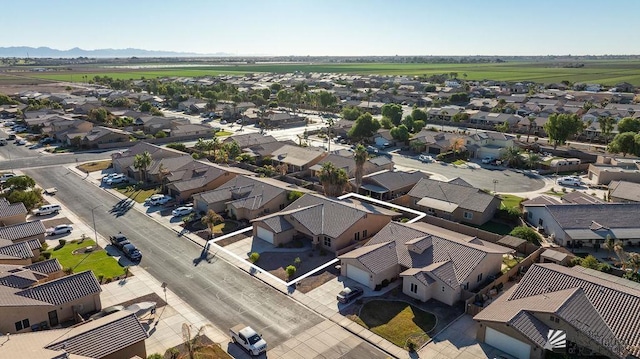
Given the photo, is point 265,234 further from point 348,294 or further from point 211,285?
point 348,294

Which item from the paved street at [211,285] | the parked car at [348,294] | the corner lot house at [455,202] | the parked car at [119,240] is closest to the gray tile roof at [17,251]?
the parked car at [119,240]

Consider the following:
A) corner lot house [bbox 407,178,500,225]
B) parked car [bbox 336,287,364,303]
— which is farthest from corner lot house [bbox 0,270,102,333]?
corner lot house [bbox 407,178,500,225]

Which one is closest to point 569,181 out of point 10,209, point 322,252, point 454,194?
point 454,194

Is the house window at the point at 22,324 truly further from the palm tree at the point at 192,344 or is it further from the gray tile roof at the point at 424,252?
the gray tile roof at the point at 424,252

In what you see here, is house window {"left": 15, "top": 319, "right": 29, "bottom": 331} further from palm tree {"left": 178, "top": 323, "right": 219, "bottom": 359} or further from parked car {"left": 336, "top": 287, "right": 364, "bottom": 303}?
parked car {"left": 336, "top": 287, "right": 364, "bottom": 303}

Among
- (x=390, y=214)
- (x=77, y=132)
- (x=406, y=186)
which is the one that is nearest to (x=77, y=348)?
(x=390, y=214)
